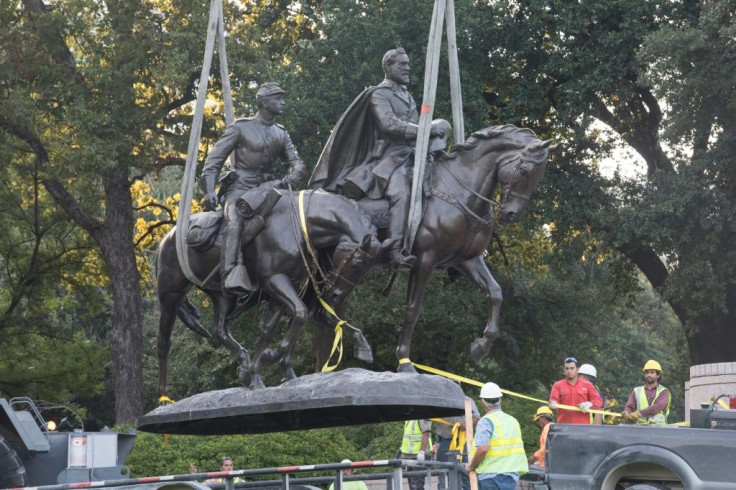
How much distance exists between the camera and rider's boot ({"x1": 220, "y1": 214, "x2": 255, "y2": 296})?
1297 cm

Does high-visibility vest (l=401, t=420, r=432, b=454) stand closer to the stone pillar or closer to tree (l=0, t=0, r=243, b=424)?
the stone pillar

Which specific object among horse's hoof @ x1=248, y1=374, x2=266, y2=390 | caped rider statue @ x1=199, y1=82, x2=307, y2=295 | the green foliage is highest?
caped rider statue @ x1=199, y1=82, x2=307, y2=295

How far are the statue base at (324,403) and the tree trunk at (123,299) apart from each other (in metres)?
14.0

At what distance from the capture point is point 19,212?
105ft

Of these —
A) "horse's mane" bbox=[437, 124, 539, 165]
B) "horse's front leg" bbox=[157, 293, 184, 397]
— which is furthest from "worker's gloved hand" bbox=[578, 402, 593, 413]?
"horse's front leg" bbox=[157, 293, 184, 397]

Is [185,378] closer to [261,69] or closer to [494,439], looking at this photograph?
[261,69]

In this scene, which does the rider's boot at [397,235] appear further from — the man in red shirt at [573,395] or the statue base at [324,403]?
the man in red shirt at [573,395]

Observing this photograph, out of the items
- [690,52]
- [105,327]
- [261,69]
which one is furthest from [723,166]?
[105,327]

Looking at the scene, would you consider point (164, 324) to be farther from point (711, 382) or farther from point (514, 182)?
point (711, 382)

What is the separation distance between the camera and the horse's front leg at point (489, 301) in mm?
13508

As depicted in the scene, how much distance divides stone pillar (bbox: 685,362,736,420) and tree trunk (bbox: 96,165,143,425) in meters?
12.2

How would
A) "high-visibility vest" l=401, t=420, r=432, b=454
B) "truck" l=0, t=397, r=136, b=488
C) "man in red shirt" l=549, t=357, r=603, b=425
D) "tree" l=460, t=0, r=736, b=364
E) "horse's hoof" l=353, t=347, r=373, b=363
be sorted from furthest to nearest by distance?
"tree" l=460, t=0, r=736, b=364 → "high-visibility vest" l=401, t=420, r=432, b=454 → "truck" l=0, t=397, r=136, b=488 → "man in red shirt" l=549, t=357, r=603, b=425 → "horse's hoof" l=353, t=347, r=373, b=363

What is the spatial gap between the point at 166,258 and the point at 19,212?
1829 cm

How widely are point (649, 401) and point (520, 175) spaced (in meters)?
2.74
